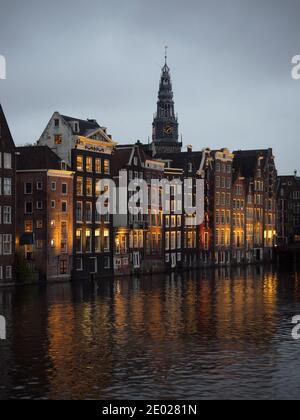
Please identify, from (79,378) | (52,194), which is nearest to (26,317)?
(79,378)

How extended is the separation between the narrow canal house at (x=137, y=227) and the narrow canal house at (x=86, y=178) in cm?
293

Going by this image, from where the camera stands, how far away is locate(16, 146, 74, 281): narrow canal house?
324ft

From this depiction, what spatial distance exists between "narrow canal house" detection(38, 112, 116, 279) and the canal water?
1835 cm

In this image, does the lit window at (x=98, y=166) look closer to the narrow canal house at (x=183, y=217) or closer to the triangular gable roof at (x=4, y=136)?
the triangular gable roof at (x=4, y=136)

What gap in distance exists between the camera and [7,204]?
92.4m

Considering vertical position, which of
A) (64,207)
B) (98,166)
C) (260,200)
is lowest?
(64,207)

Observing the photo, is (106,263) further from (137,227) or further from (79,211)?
Answer: (137,227)

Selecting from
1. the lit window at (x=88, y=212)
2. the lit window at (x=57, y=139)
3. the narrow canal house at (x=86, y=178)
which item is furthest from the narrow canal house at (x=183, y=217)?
the lit window at (x=57, y=139)

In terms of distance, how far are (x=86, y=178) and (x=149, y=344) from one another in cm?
5784

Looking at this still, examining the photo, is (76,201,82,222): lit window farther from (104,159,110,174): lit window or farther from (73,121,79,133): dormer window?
(73,121,79,133): dormer window

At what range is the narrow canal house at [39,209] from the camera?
98.7 meters

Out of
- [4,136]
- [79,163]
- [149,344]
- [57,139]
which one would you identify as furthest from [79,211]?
[149,344]

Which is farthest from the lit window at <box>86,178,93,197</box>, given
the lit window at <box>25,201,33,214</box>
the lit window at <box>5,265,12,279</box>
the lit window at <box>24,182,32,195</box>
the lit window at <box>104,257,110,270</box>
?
the lit window at <box>5,265,12,279</box>
